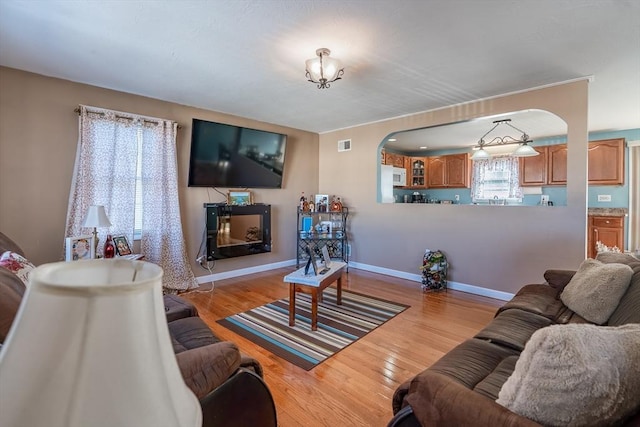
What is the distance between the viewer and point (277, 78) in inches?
128

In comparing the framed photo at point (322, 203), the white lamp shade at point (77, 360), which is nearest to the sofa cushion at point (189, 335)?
the white lamp shade at point (77, 360)

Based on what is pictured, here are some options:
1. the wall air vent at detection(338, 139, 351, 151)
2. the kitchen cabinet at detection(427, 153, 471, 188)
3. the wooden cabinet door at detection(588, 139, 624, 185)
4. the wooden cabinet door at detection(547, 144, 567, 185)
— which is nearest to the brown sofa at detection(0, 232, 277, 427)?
the wall air vent at detection(338, 139, 351, 151)

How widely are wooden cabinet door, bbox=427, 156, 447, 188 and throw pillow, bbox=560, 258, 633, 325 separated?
5211mm

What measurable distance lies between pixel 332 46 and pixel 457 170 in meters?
5.30

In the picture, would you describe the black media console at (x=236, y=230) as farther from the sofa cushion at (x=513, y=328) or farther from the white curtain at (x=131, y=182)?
the sofa cushion at (x=513, y=328)

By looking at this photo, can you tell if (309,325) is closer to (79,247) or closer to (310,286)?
(310,286)

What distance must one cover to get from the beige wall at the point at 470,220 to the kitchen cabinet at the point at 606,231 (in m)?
2.49

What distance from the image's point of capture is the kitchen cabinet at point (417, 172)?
7.47 m

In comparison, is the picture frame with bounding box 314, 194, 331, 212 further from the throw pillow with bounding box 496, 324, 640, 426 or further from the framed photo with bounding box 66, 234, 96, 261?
the throw pillow with bounding box 496, 324, 640, 426

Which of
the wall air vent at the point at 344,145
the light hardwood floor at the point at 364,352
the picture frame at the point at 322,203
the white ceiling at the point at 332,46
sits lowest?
the light hardwood floor at the point at 364,352

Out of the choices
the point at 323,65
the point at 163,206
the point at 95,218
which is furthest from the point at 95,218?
the point at 323,65

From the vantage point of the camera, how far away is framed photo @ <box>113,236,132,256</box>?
3.46 m

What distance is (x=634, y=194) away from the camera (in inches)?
203

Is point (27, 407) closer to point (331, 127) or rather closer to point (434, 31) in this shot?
point (434, 31)
